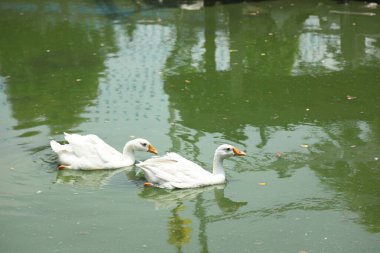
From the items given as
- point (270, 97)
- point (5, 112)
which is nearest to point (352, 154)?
point (270, 97)

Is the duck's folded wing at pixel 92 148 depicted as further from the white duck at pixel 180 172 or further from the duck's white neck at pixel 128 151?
the white duck at pixel 180 172

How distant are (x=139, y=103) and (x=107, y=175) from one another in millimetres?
2439

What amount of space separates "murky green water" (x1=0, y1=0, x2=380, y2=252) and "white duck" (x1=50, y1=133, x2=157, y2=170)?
114 millimetres

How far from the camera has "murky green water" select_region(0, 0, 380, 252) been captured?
26.0ft

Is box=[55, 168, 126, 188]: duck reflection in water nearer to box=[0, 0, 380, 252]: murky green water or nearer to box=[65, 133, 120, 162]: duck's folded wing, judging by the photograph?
box=[0, 0, 380, 252]: murky green water

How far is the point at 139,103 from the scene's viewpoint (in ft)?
37.9

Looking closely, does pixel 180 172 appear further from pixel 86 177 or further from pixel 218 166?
pixel 86 177

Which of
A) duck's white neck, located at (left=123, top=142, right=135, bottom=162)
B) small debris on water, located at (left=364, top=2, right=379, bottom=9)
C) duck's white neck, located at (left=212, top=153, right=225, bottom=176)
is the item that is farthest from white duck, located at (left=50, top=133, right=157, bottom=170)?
small debris on water, located at (left=364, top=2, right=379, bottom=9)

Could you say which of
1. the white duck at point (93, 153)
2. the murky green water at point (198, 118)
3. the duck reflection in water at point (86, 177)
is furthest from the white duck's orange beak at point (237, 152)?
the duck reflection in water at point (86, 177)

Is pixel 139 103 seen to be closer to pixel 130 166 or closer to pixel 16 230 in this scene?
pixel 130 166

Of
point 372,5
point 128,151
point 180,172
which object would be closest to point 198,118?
point 128,151

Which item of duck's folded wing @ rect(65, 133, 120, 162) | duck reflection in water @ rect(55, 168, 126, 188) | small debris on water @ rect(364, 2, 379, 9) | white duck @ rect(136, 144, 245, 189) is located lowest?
duck reflection in water @ rect(55, 168, 126, 188)

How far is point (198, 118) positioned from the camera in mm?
10875

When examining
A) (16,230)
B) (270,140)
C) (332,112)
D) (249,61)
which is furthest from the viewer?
(249,61)
